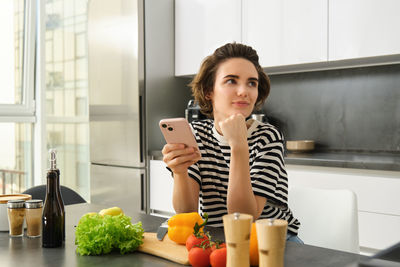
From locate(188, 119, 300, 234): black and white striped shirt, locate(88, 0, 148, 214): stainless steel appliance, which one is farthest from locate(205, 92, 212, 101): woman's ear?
locate(88, 0, 148, 214): stainless steel appliance

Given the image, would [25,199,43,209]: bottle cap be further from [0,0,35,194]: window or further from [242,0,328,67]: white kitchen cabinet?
[0,0,35,194]: window

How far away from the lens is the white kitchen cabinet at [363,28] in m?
2.53

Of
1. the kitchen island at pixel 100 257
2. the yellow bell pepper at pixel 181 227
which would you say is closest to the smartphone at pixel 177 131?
the yellow bell pepper at pixel 181 227

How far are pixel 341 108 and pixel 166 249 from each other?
7.61 feet

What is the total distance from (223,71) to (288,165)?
1249mm

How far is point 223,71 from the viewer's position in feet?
5.16

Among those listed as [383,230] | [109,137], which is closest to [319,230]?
[383,230]

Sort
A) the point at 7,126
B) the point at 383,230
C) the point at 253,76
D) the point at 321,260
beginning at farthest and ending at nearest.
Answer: the point at 7,126, the point at 383,230, the point at 253,76, the point at 321,260

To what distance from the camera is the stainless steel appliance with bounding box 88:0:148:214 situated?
3.50 metres

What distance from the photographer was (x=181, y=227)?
114 centimetres

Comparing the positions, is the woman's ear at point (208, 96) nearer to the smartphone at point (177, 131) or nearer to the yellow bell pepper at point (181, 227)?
the smartphone at point (177, 131)

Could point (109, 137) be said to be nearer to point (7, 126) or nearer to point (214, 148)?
point (7, 126)

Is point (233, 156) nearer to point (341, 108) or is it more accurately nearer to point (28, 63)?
point (341, 108)

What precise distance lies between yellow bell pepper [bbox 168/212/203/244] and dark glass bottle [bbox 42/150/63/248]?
290 mm
